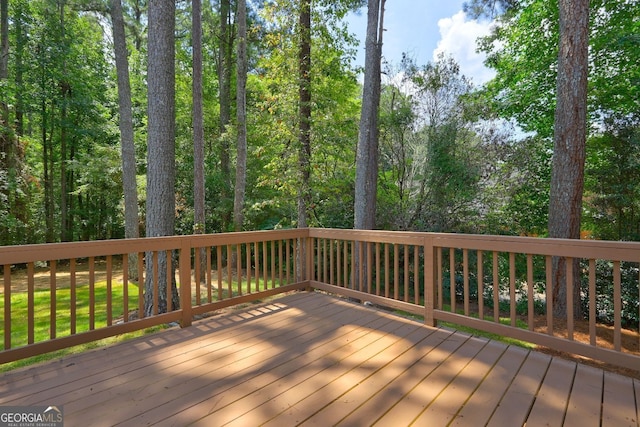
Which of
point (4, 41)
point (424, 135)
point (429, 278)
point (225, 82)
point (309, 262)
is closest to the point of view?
point (429, 278)

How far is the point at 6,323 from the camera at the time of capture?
84.2 inches

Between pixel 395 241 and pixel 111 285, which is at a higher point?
pixel 395 241

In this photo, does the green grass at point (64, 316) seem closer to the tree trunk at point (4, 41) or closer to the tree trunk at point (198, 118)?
the tree trunk at point (198, 118)

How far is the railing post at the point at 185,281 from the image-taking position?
3010mm

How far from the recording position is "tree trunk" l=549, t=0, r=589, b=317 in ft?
13.2

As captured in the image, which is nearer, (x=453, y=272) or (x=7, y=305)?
(x=7, y=305)

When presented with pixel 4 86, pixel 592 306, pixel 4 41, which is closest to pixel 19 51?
pixel 4 41

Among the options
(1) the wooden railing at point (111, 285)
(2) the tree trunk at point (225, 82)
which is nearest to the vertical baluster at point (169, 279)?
(1) the wooden railing at point (111, 285)

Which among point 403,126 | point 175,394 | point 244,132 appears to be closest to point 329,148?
point 403,126

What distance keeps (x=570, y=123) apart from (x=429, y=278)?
10.6 feet

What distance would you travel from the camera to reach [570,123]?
4.14 metres

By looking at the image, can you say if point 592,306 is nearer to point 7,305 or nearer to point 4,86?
point 7,305

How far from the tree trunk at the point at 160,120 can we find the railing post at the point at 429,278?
9.87ft

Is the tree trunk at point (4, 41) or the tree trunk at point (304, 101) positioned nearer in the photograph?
the tree trunk at point (304, 101)
